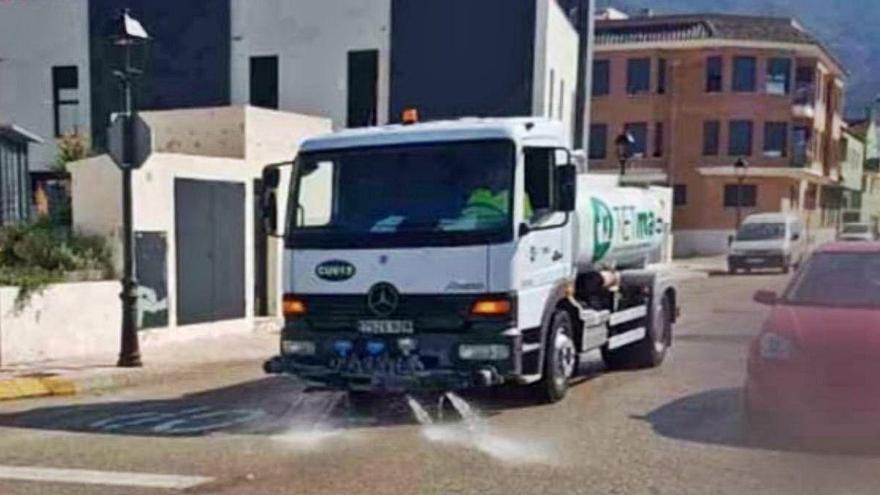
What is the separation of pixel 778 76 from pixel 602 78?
923 cm

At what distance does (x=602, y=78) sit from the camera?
54500mm

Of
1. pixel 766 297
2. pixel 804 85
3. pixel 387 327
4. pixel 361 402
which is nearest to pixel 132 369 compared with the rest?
pixel 361 402

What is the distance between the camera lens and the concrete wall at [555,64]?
26.6 metres

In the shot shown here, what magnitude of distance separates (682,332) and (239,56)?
17274 mm

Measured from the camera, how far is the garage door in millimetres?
15492

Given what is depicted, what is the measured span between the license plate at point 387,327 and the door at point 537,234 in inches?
41.1

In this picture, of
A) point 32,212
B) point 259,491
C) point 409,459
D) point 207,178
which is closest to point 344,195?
point 409,459

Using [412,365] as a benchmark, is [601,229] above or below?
above

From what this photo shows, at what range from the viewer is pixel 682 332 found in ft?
58.2

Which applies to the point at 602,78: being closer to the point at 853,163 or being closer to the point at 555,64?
the point at 555,64

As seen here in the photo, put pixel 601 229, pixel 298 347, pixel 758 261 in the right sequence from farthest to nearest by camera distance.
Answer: pixel 758 261 → pixel 601 229 → pixel 298 347

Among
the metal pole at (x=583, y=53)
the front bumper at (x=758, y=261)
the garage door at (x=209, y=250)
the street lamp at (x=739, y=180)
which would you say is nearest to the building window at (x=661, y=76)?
the street lamp at (x=739, y=180)

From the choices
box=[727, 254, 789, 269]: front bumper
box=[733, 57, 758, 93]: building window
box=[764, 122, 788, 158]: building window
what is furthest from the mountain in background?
box=[727, 254, 789, 269]: front bumper

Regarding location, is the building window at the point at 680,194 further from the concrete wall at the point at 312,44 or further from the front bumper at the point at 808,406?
the front bumper at the point at 808,406
